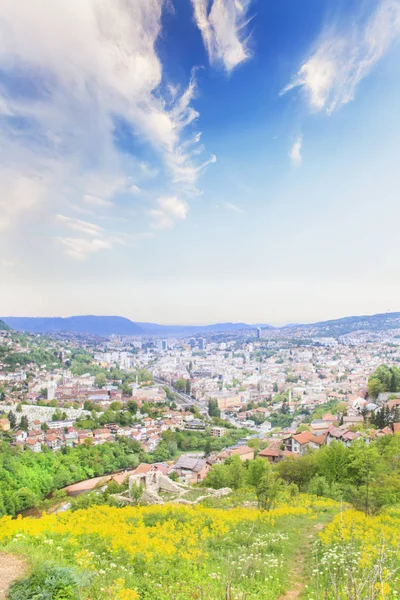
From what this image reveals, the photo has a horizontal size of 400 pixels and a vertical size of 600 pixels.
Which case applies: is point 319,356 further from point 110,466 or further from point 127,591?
point 127,591

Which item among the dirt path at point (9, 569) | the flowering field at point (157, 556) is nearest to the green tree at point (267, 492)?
the flowering field at point (157, 556)

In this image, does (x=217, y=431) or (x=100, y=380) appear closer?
(x=217, y=431)

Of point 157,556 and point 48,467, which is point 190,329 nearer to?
point 48,467

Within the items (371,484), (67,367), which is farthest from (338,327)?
(371,484)

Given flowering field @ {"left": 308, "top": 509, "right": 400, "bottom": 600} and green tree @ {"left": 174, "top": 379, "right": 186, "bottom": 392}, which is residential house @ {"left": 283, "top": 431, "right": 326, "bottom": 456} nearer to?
flowering field @ {"left": 308, "top": 509, "right": 400, "bottom": 600}

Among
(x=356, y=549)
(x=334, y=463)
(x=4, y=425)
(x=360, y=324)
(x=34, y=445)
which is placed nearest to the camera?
(x=356, y=549)

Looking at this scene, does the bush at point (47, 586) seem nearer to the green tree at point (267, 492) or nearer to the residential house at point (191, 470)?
the green tree at point (267, 492)

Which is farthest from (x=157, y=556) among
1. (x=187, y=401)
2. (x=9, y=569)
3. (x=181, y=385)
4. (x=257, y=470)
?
(x=181, y=385)

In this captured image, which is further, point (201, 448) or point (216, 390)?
point (216, 390)
